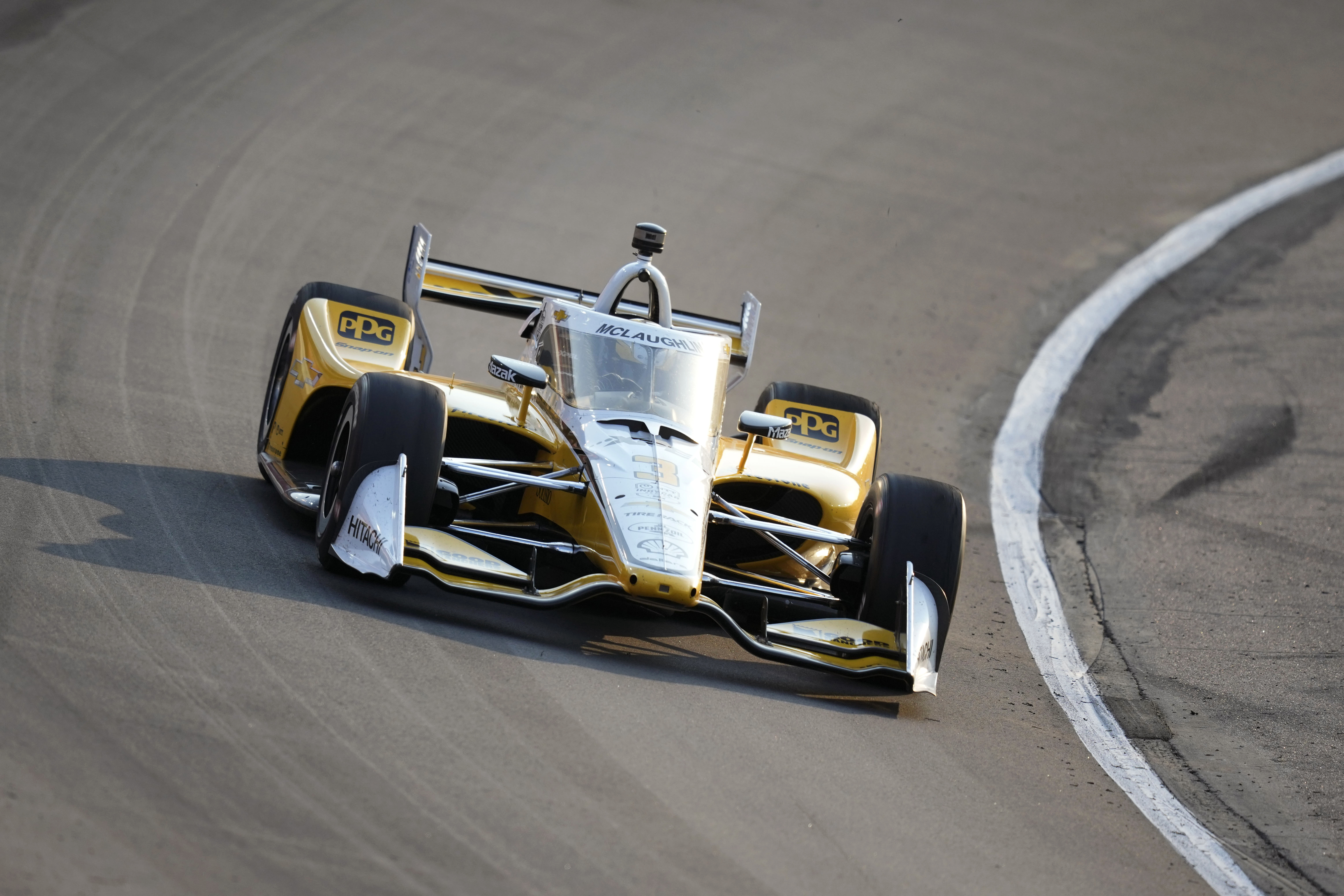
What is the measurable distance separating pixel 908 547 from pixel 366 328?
3757 millimetres

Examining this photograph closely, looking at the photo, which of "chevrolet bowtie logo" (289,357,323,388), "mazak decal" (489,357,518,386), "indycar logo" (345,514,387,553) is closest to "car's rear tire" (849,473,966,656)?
"mazak decal" (489,357,518,386)

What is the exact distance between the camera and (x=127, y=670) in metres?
5.79

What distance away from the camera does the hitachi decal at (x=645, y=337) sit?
8.45 metres

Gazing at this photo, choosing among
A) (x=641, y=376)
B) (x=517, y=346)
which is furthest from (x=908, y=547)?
(x=517, y=346)

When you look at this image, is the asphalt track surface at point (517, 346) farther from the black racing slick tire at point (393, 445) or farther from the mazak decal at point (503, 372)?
the mazak decal at point (503, 372)

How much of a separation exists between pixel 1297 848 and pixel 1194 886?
0.79 metres

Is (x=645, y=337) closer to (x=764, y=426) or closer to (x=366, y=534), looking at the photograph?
(x=764, y=426)

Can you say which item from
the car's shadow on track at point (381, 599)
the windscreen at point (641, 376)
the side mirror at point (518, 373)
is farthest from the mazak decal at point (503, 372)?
the car's shadow on track at point (381, 599)

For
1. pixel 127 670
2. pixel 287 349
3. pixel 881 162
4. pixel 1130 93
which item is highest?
pixel 1130 93

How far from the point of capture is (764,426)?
8.16 metres

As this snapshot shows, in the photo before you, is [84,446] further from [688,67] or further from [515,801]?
[688,67]

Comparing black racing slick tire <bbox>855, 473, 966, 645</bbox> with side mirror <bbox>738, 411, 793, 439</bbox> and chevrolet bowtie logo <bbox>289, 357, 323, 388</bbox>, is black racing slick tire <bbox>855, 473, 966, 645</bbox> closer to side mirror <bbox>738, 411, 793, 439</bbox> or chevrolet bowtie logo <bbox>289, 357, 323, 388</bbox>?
side mirror <bbox>738, 411, 793, 439</bbox>

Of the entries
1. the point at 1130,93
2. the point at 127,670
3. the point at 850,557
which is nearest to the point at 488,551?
the point at 850,557

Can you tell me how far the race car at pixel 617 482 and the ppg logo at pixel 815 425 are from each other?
16 mm
